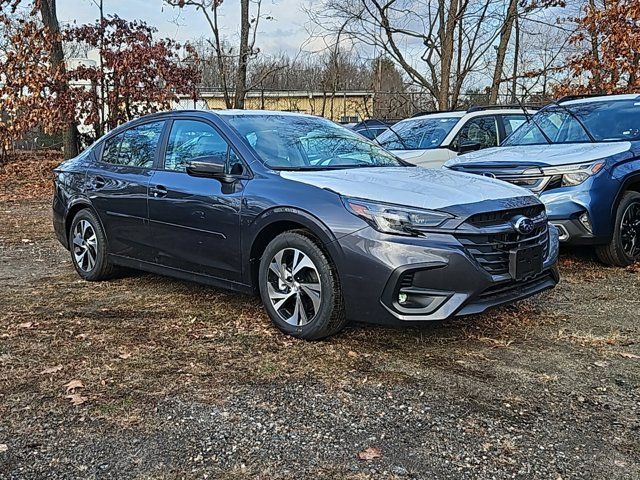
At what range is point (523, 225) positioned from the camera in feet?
13.5

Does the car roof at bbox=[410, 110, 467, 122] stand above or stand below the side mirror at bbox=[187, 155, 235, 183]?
above

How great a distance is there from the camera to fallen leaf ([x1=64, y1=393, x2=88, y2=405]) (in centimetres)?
338

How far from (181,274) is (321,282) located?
146 centimetres

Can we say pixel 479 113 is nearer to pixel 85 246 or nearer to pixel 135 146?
pixel 135 146

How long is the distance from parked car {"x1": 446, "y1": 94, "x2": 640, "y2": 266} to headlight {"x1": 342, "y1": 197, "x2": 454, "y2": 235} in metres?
2.48

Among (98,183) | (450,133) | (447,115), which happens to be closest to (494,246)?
(98,183)

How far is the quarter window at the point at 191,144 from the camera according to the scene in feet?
16.1

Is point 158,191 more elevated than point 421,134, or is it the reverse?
point 421,134

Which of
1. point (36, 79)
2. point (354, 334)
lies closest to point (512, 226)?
point (354, 334)

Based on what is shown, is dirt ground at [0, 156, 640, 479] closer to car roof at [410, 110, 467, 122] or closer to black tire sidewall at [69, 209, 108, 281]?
black tire sidewall at [69, 209, 108, 281]

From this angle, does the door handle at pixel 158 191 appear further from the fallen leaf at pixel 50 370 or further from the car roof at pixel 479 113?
the car roof at pixel 479 113

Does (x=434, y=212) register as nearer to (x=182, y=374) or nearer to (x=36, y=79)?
(x=182, y=374)

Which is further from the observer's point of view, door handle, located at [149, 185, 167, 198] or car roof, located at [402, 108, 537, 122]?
car roof, located at [402, 108, 537, 122]

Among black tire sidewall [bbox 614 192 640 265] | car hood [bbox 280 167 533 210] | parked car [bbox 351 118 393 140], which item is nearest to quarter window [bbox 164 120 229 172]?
car hood [bbox 280 167 533 210]
